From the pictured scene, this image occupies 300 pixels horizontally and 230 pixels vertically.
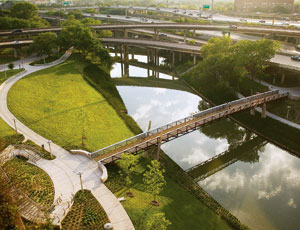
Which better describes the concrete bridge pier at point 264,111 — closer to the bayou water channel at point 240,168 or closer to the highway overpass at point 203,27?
the bayou water channel at point 240,168

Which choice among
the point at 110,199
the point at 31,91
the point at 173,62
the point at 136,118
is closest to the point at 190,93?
the point at 136,118

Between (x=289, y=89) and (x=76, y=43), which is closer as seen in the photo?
(x=289, y=89)

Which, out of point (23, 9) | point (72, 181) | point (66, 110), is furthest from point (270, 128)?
point (23, 9)

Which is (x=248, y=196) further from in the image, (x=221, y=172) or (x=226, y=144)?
(x=226, y=144)

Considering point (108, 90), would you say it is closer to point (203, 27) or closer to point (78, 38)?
point (78, 38)

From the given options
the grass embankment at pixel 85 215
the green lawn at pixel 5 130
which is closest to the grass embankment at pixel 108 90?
the green lawn at pixel 5 130

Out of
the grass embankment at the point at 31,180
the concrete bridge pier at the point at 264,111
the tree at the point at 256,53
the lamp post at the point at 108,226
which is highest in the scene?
the tree at the point at 256,53

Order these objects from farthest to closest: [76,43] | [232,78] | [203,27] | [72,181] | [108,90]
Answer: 1. [203,27]
2. [76,43]
3. [108,90]
4. [232,78]
5. [72,181]
